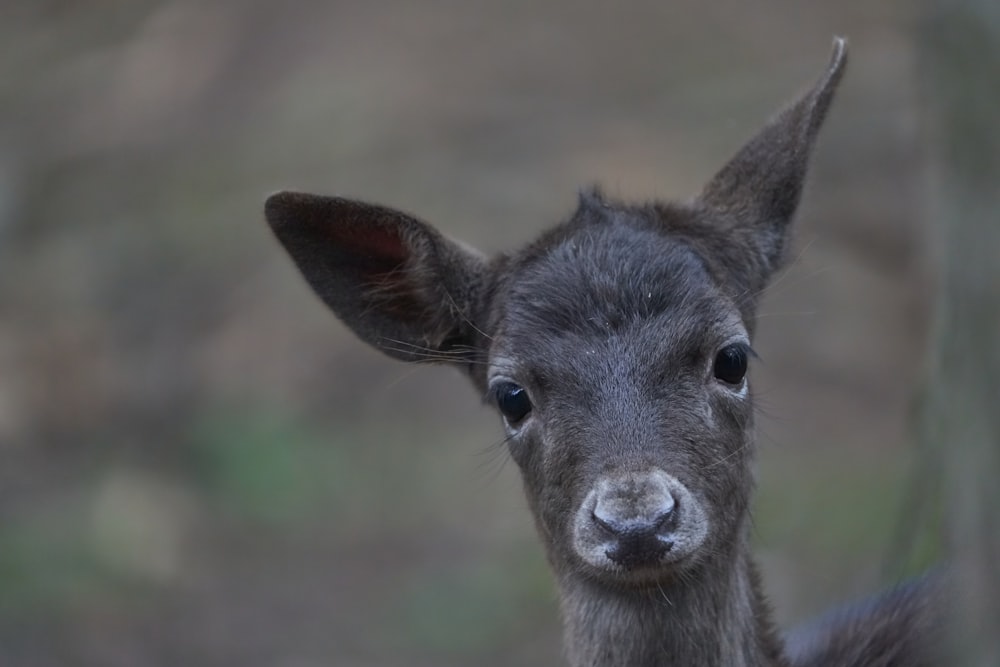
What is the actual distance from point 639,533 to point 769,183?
1.92m

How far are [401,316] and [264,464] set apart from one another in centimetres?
683

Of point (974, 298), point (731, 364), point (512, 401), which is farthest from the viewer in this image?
point (512, 401)

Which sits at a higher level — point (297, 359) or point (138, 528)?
point (297, 359)

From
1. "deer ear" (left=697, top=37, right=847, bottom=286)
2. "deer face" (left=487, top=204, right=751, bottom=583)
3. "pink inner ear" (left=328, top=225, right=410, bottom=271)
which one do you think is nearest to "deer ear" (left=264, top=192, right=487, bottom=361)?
"pink inner ear" (left=328, top=225, right=410, bottom=271)

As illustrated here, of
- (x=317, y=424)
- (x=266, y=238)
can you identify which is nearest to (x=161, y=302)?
(x=266, y=238)

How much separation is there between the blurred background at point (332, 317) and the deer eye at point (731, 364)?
4.69 m

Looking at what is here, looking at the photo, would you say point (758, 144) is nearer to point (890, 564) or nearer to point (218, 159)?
point (890, 564)

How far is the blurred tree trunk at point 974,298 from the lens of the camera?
4.13 metres

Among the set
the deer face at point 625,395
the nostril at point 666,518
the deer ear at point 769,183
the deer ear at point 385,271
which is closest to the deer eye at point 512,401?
the deer face at point 625,395

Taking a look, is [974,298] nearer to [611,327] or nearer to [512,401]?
[611,327]

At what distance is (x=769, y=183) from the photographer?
258 inches

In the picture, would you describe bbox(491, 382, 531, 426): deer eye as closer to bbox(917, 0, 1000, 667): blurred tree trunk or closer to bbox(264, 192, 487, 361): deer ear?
bbox(264, 192, 487, 361): deer ear

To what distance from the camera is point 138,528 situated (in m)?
12.7

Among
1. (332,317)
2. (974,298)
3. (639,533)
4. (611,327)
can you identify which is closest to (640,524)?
(639,533)
